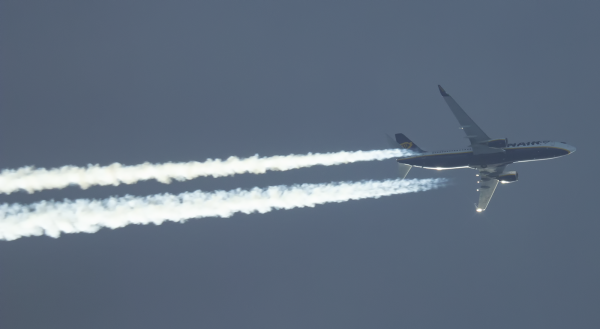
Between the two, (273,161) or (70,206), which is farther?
(273,161)

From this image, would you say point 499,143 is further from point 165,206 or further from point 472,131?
point 165,206

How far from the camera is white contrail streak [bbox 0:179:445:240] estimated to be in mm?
42500

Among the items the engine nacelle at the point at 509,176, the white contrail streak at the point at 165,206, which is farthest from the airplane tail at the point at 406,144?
the engine nacelle at the point at 509,176

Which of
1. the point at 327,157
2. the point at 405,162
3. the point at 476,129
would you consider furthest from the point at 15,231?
the point at 476,129

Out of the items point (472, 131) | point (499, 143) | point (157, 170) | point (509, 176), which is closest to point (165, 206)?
point (157, 170)

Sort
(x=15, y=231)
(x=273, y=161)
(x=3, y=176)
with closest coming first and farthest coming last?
1. (x=15, y=231)
2. (x=3, y=176)
3. (x=273, y=161)

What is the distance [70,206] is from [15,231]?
462 cm

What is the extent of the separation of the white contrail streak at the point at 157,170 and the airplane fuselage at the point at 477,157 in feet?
8.77

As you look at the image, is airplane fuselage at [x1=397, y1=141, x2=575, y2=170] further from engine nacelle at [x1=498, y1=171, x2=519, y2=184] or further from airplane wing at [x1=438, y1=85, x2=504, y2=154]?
engine nacelle at [x1=498, y1=171, x2=519, y2=184]

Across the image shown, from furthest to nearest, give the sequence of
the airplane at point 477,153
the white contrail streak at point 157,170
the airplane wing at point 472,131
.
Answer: the airplane wing at point 472,131 → the airplane at point 477,153 → the white contrail streak at point 157,170

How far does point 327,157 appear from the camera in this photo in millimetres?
59688

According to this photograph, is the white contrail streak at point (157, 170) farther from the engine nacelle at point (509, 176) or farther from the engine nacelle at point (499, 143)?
the engine nacelle at point (509, 176)

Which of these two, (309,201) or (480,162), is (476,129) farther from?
(309,201)

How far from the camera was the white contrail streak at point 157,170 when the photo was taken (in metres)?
44.4
